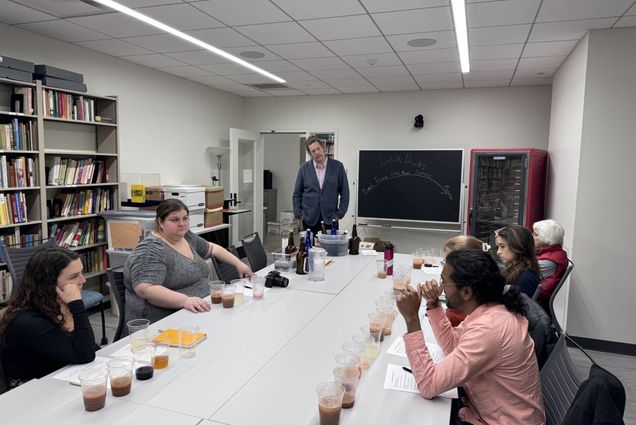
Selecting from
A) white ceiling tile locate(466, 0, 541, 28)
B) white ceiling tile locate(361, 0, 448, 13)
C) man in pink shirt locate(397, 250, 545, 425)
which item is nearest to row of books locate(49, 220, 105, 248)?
white ceiling tile locate(361, 0, 448, 13)

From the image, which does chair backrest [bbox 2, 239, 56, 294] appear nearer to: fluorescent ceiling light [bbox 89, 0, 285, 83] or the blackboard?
fluorescent ceiling light [bbox 89, 0, 285, 83]

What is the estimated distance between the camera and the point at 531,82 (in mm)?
5734

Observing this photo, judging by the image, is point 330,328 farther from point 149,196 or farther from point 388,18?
point 149,196

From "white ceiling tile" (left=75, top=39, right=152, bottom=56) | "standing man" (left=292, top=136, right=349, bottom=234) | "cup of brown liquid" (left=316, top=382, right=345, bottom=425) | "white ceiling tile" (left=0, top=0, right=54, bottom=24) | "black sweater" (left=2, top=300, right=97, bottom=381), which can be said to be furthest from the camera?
"standing man" (left=292, top=136, right=349, bottom=234)

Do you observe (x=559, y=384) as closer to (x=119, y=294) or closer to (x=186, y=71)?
(x=119, y=294)

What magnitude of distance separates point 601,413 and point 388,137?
5.89 meters

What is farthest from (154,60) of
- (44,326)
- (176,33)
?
(44,326)

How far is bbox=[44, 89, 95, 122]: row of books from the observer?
12.6 feet

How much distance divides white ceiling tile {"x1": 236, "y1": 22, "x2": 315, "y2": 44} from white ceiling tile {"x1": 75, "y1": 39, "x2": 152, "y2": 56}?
1.36 meters

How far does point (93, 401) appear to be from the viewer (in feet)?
4.32

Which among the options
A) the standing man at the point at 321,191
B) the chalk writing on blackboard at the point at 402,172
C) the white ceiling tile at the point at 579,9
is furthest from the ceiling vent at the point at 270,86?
the white ceiling tile at the point at 579,9

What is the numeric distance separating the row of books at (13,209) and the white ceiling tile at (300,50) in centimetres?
266

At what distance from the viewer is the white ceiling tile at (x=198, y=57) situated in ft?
15.2

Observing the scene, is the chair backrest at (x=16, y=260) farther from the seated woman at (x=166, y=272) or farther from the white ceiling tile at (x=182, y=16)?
the white ceiling tile at (x=182, y=16)
